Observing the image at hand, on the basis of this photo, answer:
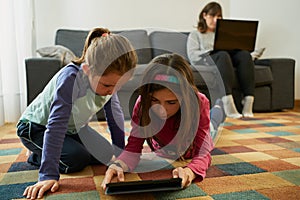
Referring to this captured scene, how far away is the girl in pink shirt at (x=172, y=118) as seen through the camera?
0.91 m

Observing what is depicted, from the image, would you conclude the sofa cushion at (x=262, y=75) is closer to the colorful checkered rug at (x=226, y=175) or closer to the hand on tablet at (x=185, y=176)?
the colorful checkered rug at (x=226, y=175)

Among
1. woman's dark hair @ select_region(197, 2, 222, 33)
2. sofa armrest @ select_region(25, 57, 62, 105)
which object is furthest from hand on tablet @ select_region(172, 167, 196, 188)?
woman's dark hair @ select_region(197, 2, 222, 33)

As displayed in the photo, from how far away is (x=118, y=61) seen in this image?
32.0 inches

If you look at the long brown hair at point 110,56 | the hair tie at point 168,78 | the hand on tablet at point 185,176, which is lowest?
the hand on tablet at point 185,176

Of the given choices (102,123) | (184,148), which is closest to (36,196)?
(184,148)


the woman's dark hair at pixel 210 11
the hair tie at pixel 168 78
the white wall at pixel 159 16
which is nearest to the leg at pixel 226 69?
the woman's dark hair at pixel 210 11

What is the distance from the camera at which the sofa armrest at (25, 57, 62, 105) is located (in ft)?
6.36

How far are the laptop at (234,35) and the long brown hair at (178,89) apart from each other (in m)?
1.38

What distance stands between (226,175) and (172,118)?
0.78 feet

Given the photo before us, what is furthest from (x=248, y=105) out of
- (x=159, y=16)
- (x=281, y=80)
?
(x=159, y=16)

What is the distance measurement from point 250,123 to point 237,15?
5.14ft

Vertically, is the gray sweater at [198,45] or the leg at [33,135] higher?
the gray sweater at [198,45]

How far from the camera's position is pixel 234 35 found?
2332 millimetres

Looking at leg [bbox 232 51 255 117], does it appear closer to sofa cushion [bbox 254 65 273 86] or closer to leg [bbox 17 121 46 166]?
sofa cushion [bbox 254 65 273 86]
